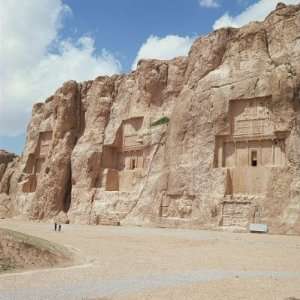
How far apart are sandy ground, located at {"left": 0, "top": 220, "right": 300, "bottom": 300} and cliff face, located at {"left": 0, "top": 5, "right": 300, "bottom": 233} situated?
43.7ft

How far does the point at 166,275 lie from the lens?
44.4 feet

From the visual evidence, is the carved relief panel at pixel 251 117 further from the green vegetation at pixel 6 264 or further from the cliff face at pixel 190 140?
the green vegetation at pixel 6 264

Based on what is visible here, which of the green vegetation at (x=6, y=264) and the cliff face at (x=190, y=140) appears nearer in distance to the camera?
the green vegetation at (x=6, y=264)

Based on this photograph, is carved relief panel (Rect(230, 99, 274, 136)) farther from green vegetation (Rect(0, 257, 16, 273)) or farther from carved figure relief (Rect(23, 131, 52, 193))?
carved figure relief (Rect(23, 131, 52, 193))

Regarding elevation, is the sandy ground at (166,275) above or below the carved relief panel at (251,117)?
below

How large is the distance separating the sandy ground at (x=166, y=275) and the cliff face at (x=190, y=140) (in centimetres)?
1331

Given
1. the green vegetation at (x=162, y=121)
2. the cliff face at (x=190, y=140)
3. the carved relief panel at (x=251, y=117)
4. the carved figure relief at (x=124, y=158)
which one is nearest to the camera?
the cliff face at (x=190, y=140)

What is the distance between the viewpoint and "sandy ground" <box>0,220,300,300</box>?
10609 mm

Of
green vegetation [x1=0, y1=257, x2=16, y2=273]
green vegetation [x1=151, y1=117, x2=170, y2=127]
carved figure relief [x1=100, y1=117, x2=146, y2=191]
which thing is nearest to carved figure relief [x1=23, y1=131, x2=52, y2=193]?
carved figure relief [x1=100, y1=117, x2=146, y2=191]

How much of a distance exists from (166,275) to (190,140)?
26770 mm

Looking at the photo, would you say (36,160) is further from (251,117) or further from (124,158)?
(251,117)

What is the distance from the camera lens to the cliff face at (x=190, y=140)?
34.5 meters

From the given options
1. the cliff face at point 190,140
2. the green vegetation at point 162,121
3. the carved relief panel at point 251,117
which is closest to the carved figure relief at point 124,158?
the cliff face at point 190,140

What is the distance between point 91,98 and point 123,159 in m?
8.58
